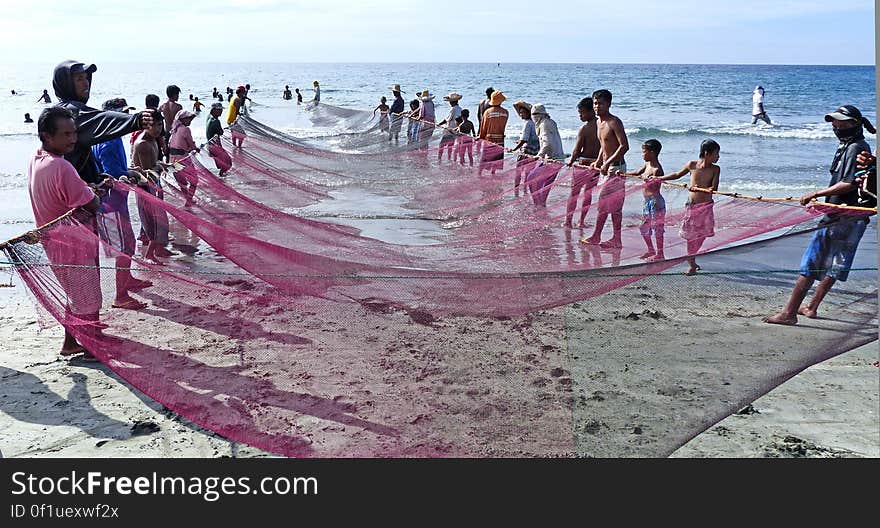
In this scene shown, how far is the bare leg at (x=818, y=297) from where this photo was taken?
309cm

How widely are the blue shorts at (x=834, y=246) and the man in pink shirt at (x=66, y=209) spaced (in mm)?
3186

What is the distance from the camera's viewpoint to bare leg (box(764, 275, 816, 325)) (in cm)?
306

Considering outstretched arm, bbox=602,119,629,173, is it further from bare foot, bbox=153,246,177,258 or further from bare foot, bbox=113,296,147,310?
bare foot, bbox=113,296,147,310

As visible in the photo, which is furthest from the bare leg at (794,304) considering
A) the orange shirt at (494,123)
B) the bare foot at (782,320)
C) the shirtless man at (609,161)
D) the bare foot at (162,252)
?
the orange shirt at (494,123)

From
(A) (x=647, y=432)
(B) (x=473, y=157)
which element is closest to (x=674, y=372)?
(A) (x=647, y=432)

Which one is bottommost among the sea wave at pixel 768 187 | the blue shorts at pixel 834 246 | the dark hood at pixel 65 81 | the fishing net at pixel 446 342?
the sea wave at pixel 768 187

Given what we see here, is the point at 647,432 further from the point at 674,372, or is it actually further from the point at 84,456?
the point at 84,456

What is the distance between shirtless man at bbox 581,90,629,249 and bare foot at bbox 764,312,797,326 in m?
2.12

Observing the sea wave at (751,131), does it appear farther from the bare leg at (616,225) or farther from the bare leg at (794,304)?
the bare leg at (794,304)

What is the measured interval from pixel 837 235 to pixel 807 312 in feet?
1.93

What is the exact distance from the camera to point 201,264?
4.51 metres

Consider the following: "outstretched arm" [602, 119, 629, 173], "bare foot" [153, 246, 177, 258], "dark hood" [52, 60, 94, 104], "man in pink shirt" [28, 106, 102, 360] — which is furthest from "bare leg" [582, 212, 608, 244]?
"dark hood" [52, 60, 94, 104]

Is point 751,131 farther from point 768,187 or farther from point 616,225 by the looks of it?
point 616,225

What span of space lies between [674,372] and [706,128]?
77.7ft
